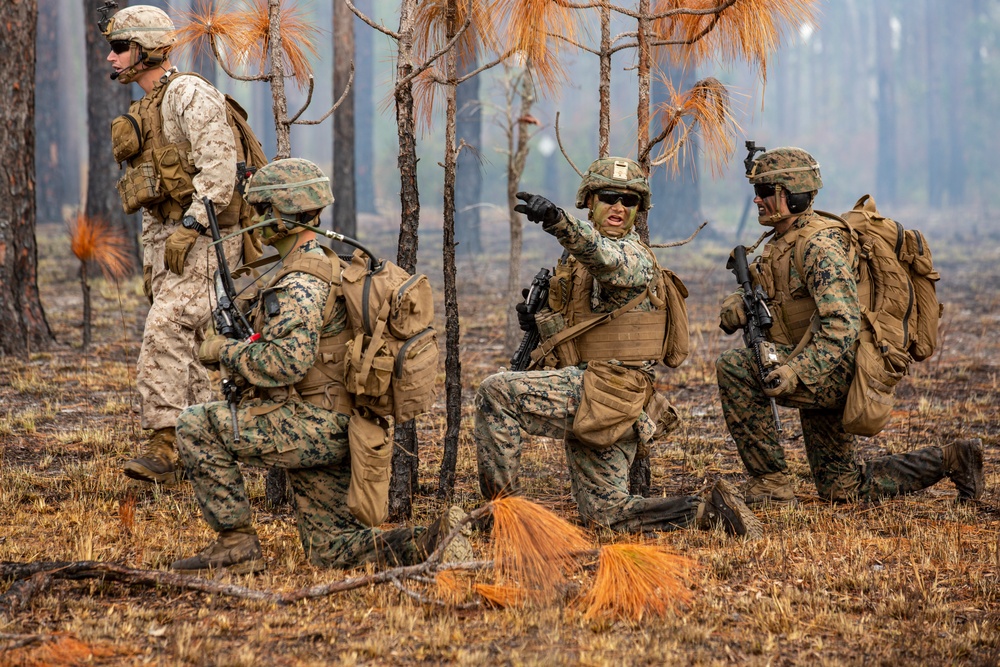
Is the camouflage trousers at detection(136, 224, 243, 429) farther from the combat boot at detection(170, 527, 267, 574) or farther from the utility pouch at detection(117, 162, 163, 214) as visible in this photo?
the combat boot at detection(170, 527, 267, 574)

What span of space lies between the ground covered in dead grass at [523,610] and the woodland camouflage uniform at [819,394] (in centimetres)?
17

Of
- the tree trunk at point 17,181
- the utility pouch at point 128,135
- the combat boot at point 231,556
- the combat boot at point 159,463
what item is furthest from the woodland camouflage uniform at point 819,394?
the tree trunk at point 17,181

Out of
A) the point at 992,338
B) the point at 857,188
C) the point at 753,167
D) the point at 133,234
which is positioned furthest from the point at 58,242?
the point at 857,188

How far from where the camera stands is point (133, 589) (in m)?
4.21

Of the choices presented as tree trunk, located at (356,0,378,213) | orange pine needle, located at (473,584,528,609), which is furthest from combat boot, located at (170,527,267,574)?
tree trunk, located at (356,0,378,213)

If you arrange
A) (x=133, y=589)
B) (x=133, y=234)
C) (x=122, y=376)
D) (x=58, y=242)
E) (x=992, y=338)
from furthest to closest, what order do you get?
1. (x=58, y=242)
2. (x=133, y=234)
3. (x=992, y=338)
4. (x=122, y=376)
5. (x=133, y=589)

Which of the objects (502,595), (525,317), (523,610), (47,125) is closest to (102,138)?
(525,317)

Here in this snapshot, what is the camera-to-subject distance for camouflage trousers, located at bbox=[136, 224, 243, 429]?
230 inches

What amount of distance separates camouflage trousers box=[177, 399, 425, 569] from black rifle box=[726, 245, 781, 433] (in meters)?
2.02

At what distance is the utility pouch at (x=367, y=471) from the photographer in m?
4.26

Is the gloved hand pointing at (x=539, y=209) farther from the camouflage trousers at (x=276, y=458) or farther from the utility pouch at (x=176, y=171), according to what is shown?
the utility pouch at (x=176, y=171)

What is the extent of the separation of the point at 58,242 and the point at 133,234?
277 inches

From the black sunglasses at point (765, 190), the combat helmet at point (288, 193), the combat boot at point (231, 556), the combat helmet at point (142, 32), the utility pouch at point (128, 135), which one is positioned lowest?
the combat boot at point (231, 556)

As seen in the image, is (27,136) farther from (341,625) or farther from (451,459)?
(341,625)
